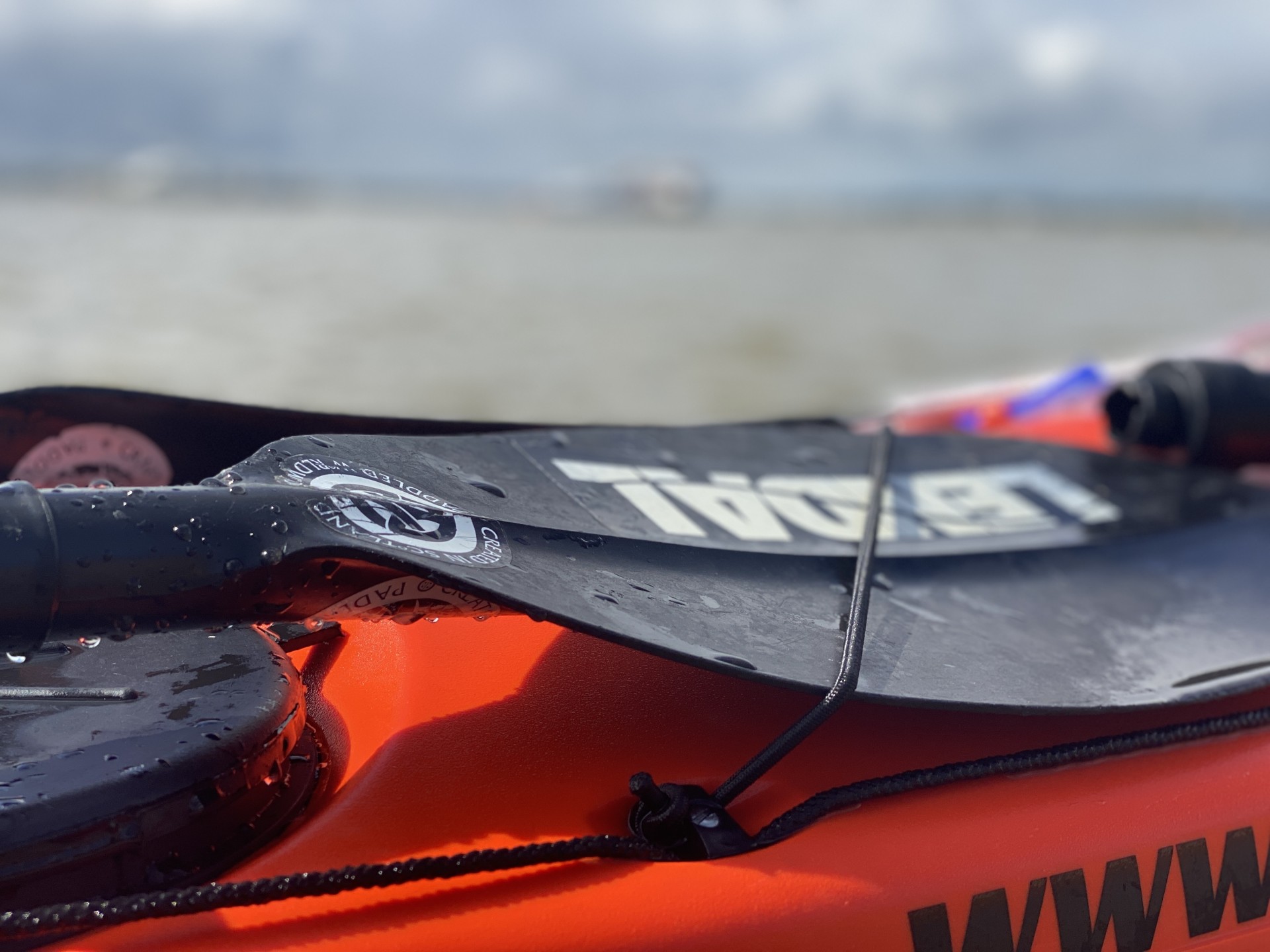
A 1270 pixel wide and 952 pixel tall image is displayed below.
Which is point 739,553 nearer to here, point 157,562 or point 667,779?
point 667,779

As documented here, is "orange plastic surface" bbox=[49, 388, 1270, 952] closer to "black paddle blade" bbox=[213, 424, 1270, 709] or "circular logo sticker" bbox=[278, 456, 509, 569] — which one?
"black paddle blade" bbox=[213, 424, 1270, 709]

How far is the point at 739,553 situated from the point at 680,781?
13.1 inches

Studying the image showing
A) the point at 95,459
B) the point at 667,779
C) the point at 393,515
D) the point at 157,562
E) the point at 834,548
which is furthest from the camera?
the point at 834,548

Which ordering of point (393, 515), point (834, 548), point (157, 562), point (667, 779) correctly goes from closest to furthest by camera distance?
point (157, 562), point (393, 515), point (667, 779), point (834, 548)

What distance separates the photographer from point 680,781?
1.04 metres

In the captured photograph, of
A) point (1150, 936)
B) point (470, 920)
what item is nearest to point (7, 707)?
point (470, 920)

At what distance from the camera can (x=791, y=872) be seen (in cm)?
94

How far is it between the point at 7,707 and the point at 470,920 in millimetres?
469

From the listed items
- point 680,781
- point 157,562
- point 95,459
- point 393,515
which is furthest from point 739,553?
point 95,459

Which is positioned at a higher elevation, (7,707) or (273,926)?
(7,707)

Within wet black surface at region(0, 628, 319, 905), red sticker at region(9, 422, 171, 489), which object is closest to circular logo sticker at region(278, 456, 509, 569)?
wet black surface at region(0, 628, 319, 905)

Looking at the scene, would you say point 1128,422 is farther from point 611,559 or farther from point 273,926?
point 273,926

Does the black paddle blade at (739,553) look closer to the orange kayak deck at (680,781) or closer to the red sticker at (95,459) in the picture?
the orange kayak deck at (680,781)

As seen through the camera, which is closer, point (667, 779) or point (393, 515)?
point (393, 515)
